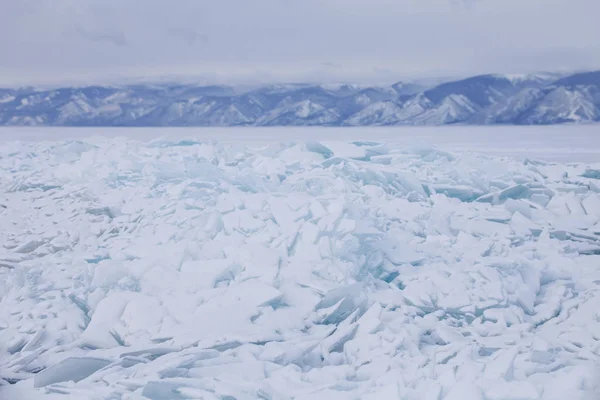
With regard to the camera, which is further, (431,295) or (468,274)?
(468,274)

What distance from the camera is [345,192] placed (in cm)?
476

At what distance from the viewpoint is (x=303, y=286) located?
3.28m

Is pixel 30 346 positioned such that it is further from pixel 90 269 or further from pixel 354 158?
pixel 354 158

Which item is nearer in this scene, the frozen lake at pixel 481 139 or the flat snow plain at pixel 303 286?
the flat snow plain at pixel 303 286

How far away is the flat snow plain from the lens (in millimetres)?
2467

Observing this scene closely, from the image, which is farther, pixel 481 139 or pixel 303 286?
pixel 481 139

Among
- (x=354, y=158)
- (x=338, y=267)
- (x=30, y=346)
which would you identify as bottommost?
(x=30, y=346)

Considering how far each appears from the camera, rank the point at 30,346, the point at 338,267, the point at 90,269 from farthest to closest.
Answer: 1. the point at 90,269
2. the point at 338,267
3. the point at 30,346

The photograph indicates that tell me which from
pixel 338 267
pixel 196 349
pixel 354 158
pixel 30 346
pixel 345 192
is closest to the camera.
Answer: pixel 196 349

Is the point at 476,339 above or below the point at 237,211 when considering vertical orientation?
below

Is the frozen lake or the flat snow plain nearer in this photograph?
the flat snow plain

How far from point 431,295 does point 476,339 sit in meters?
0.46

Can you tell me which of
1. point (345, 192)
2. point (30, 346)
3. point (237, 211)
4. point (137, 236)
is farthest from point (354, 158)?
point (30, 346)

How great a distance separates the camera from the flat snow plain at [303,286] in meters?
2.47
